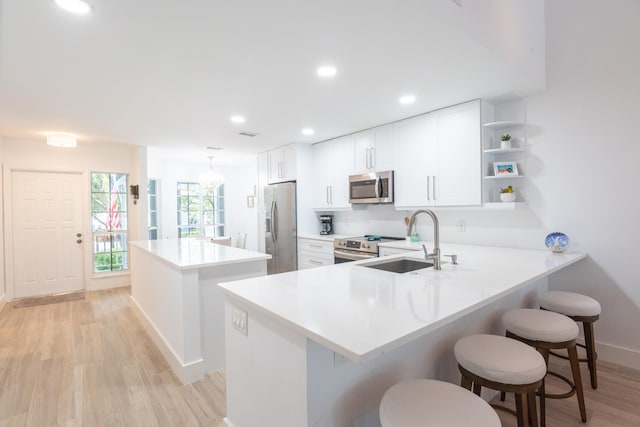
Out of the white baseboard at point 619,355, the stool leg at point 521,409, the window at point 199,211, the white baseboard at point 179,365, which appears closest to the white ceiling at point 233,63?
the stool leg at point 521,409

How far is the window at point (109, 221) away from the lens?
17.0ft

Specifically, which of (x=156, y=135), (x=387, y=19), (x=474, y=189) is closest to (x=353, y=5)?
(x=387, y=19)

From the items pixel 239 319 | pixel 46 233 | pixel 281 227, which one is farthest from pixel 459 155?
pixel 46 233

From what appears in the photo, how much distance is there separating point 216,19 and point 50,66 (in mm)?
1473

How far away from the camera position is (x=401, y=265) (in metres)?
2.49

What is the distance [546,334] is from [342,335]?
1384mm

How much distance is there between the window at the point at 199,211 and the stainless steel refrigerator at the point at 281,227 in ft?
9.41

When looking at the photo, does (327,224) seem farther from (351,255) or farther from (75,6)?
(75,6)

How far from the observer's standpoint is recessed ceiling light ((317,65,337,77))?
2.32 m

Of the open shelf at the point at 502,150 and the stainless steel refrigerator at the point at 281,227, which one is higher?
the open shelf at the point at 502,150

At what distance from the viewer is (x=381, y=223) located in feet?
14.2

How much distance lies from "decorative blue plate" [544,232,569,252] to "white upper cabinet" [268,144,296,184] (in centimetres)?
340

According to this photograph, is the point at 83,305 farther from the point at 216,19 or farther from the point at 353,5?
the point at 353,5

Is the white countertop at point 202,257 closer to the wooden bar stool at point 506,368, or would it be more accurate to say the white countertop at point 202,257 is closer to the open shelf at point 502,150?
the wooden bar stool at point 506,368
